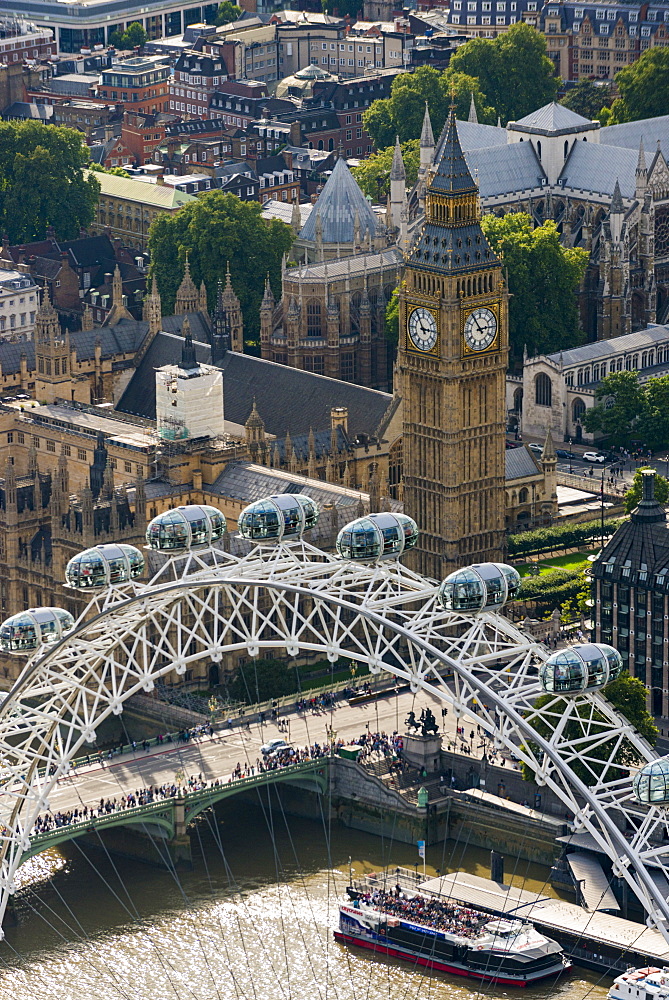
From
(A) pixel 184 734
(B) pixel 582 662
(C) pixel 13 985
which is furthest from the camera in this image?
(A) pixel 184 734

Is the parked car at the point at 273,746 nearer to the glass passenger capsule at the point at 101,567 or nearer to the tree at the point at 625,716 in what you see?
the tree at the point at 625,716

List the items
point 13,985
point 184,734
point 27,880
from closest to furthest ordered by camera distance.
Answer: point 13,985 < point 27,880 < point 184,734

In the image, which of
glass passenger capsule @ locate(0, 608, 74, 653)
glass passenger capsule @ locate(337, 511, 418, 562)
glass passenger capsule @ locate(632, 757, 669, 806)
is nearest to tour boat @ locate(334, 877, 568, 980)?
glass passenger capsule @ locate(0, 608, 74, 653)

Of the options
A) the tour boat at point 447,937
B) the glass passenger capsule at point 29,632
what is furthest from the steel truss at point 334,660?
the tour boat at point 447,937

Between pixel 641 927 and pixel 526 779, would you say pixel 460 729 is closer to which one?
pixel 526 779

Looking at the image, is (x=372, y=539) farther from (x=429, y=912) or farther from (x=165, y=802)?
(x=165, y=802)

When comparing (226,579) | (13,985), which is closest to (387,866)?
(13,985)
